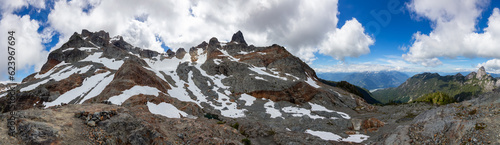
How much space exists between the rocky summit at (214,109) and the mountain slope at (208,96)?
21 centimetres

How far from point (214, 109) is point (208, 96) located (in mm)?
11691

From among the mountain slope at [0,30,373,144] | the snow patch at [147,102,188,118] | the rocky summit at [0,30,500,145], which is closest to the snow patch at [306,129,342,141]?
the rocky summit at [0,30,500,145]

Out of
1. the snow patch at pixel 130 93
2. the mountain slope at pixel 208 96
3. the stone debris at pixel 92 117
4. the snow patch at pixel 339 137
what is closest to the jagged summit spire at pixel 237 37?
the mountain slope at pixel 208 96

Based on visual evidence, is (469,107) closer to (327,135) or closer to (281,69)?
(327,135)

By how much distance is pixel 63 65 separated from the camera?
108 m

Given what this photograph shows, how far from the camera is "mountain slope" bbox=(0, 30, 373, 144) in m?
30.1

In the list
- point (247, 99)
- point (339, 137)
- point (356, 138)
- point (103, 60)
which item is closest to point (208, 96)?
point (247, 99)

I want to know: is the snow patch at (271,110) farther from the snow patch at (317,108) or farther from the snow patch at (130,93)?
the snow patch at (130,93)

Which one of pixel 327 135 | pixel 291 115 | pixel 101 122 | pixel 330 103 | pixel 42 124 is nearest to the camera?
pixel 42 124

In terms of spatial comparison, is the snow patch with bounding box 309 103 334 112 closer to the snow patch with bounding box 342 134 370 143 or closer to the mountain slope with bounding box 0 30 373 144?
the mountain slope with bounding box 0 30 373 144

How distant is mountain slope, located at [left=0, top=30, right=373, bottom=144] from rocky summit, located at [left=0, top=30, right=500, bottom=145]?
211mm

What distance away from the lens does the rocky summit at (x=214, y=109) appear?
1499 centimetres

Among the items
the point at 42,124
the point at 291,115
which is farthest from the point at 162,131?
the point at 291,115

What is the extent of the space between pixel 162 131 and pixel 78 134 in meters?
6.41
